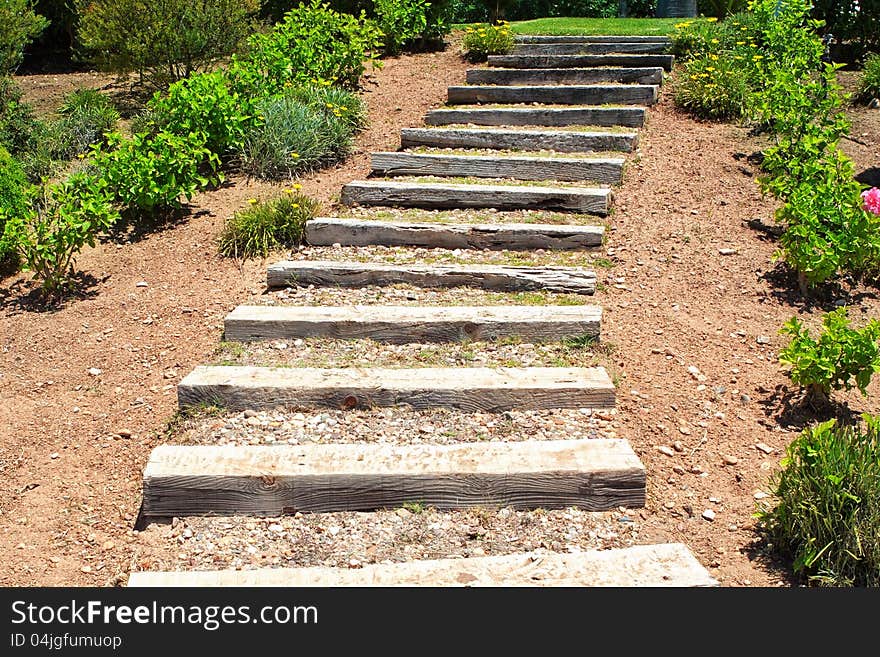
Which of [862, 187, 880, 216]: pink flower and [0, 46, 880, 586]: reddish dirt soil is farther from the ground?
[862, 187, 880, 216]: pink flower

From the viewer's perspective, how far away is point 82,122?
26.7ft

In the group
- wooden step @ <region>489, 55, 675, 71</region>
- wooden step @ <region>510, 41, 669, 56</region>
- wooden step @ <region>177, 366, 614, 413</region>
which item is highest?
wooden step @ <region>510, 41, 669, 56</region>

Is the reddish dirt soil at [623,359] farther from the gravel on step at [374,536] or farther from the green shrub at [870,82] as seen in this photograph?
the green shrub at [870,82]

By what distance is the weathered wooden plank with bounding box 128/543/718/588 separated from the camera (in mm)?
3084

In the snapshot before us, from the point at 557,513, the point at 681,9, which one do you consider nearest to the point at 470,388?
the point at 557,513

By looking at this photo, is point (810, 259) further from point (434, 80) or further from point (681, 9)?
point (681, 9)

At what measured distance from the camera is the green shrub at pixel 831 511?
3148 millimetres

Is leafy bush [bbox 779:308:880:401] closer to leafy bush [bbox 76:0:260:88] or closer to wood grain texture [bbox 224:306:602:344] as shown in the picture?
wood grain texture [bbox 224:306:602:344]

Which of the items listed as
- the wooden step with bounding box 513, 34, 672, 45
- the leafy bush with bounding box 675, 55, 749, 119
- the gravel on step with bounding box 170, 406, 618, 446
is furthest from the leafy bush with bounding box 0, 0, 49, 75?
the leafy bush with bounding box 675, 55, 749, 119

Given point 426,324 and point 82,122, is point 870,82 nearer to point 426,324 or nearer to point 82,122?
point 426,324

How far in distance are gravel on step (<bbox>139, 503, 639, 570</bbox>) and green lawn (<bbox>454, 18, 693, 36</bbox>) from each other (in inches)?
320

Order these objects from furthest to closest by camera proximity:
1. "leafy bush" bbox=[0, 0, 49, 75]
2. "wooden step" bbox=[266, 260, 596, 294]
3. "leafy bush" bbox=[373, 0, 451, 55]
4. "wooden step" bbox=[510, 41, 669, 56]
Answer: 1. "leafy bush" bbox=[373, 0, 451, 55]
2. "wooden step" bbox=[510, 41, 669, 56]
3. "leafy bush" bbox=[0, 0, 49, 75]
4. "wooden step" bbox=[266, 260, 596, 294]

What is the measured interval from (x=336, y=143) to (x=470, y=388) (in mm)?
3918
